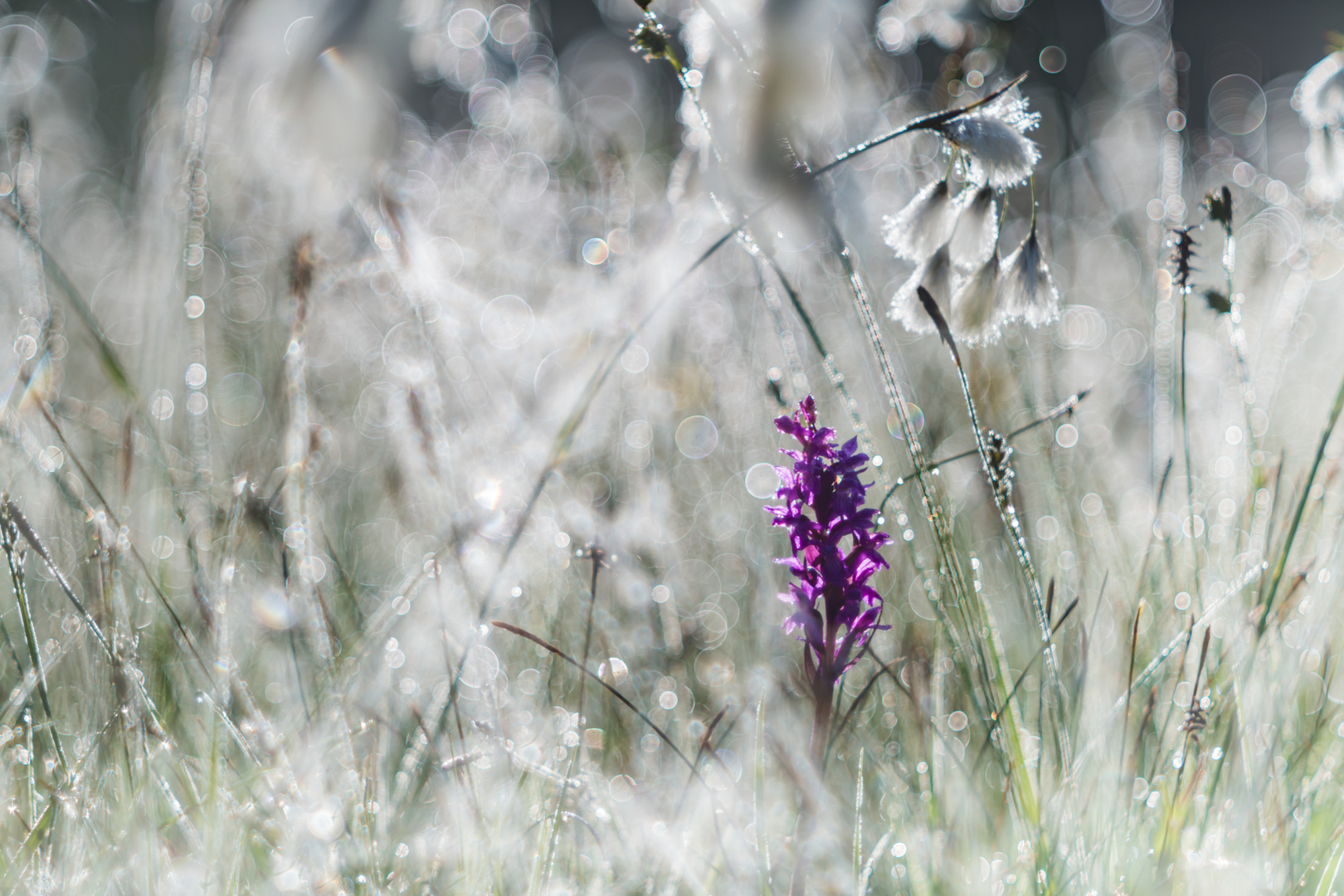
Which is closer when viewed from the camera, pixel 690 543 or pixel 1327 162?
pixel 1327 162

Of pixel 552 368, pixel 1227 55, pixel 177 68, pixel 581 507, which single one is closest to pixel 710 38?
pixel 581 507

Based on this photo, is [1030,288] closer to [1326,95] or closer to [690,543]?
[1326,95]

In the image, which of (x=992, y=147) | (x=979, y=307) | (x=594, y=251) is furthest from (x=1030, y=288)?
(x=594, y=251)

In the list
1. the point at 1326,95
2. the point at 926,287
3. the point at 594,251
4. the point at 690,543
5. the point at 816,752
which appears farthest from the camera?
the point at 594,251

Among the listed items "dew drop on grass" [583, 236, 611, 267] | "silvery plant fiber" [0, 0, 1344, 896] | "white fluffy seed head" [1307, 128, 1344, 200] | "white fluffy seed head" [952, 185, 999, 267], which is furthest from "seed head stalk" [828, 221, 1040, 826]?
"dew drop on grass" [583, 236, 611, 267]

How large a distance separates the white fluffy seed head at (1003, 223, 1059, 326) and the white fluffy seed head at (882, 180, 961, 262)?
0.07m

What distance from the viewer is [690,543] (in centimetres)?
193

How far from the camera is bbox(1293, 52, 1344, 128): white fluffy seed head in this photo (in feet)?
3.35

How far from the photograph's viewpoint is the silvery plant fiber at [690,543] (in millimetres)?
858

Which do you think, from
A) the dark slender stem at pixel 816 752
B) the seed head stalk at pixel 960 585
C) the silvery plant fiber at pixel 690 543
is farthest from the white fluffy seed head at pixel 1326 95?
the dark slender stem at pixel 816 752

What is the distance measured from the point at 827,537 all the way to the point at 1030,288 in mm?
346

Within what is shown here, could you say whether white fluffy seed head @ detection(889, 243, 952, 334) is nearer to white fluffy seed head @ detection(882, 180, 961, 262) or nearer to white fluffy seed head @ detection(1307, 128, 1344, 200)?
white fluffy seed head @ detection(882, 180, 961, 262)

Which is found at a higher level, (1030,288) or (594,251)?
(594,251)

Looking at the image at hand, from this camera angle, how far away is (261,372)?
2150 mm
